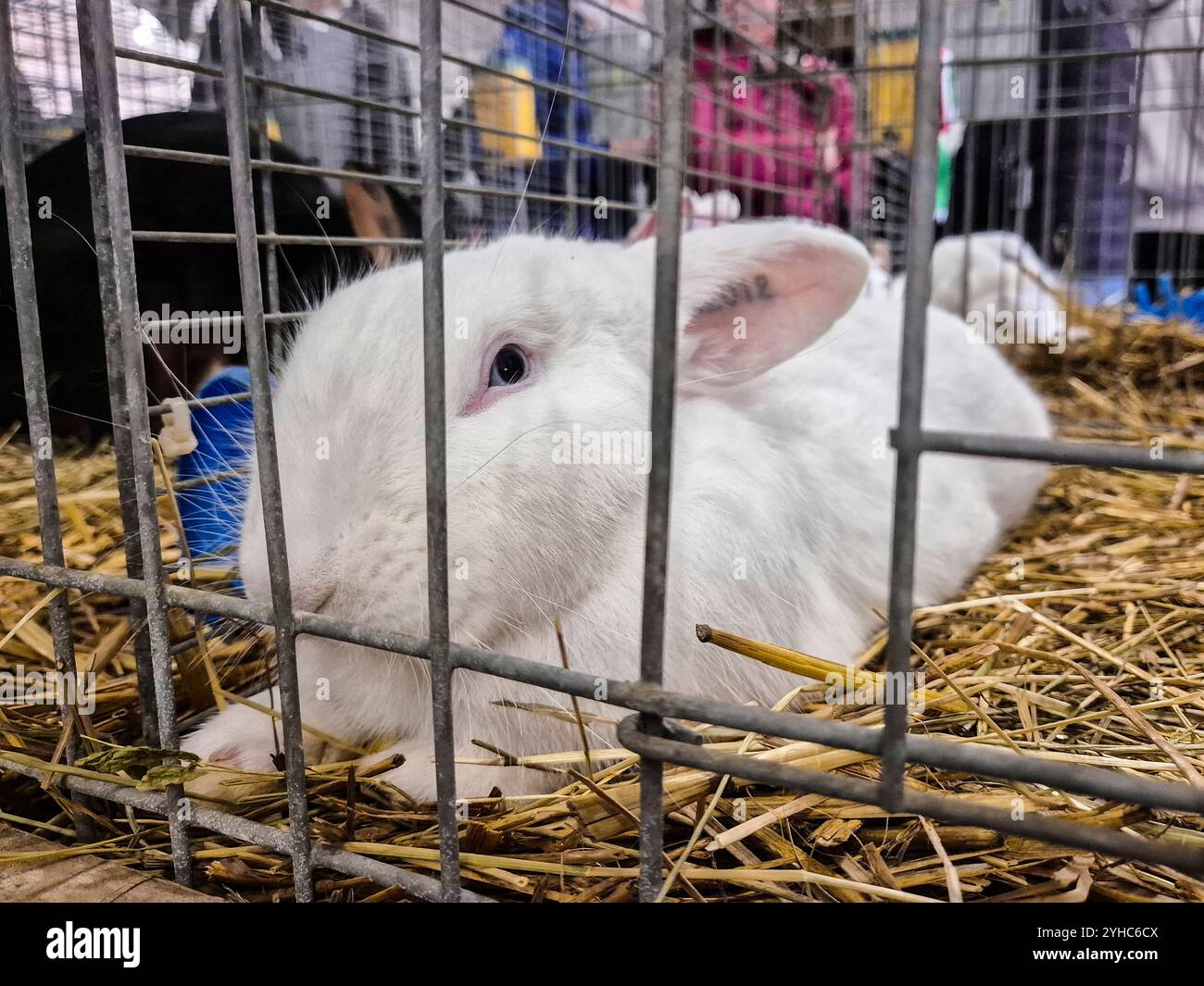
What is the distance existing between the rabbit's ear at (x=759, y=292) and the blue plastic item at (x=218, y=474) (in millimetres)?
816

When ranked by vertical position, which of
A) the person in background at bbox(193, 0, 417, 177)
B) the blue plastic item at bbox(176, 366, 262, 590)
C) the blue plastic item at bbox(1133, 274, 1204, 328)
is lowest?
the blue plastic item at bbox(176, 366, 262, 590)

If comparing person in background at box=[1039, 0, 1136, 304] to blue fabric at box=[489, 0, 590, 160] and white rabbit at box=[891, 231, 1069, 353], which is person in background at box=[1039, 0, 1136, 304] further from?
blue fabric at box=[489, 0, 590, 160]

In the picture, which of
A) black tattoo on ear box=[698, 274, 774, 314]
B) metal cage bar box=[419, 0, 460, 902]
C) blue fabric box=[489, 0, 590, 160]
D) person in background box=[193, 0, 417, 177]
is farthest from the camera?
blue fabric box=[489, 0, 590, 160]

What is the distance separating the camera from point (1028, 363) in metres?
4.66

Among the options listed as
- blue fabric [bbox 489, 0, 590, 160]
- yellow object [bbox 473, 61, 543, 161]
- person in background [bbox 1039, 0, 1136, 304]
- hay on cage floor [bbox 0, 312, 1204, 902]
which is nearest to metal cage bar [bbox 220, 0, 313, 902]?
hay on cage floor [bbox 0, 312, 1204, 902]

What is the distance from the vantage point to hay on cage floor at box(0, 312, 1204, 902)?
1.18m

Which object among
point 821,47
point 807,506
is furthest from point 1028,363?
point 807,506

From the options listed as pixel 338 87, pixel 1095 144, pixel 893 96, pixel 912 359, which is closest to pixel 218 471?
pixel 912 359

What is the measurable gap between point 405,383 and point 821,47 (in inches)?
136

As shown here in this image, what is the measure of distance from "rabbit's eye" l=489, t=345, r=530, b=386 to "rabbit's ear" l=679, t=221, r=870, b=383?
0.36 m

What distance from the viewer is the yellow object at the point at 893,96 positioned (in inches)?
186

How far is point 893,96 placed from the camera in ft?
17.9

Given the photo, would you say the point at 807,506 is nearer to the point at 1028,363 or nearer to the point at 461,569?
the point at 461,569

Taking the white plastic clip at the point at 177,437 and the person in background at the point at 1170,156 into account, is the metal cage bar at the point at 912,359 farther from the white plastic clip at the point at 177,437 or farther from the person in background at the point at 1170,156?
the person in background at the point at 1170,156
